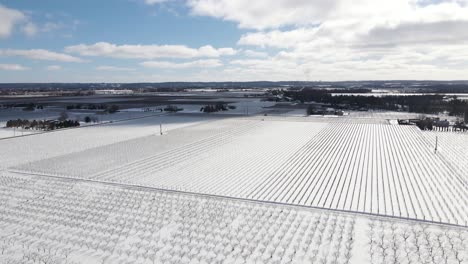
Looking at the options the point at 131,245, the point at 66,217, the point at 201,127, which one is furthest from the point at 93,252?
the point at 201,127

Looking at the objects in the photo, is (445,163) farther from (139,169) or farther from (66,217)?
(66,217)

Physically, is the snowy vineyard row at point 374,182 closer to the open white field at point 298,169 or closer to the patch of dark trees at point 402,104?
the open white field at point 298,169

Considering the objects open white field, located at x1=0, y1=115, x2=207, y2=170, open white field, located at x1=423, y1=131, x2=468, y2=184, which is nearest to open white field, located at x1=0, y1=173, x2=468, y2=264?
open white field, located at x1=423, y1=131, x2=468, y2=184

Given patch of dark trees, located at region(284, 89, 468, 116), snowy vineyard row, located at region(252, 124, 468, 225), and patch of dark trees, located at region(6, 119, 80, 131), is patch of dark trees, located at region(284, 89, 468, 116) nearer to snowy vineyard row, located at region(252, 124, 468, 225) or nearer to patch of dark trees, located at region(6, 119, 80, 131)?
snowy vineyard row, located at region(252, 124, 468, 225)

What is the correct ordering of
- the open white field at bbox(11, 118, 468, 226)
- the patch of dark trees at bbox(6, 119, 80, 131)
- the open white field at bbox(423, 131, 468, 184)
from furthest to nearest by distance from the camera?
the patch of dark trees at bbox(6, 119, 80, 131)
the open white field at bbox(423, 131, 468, 184)
the open white field at bbox(11, 118, 468, 226)

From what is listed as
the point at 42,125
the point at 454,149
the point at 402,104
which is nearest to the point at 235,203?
→ the point at 454,149
